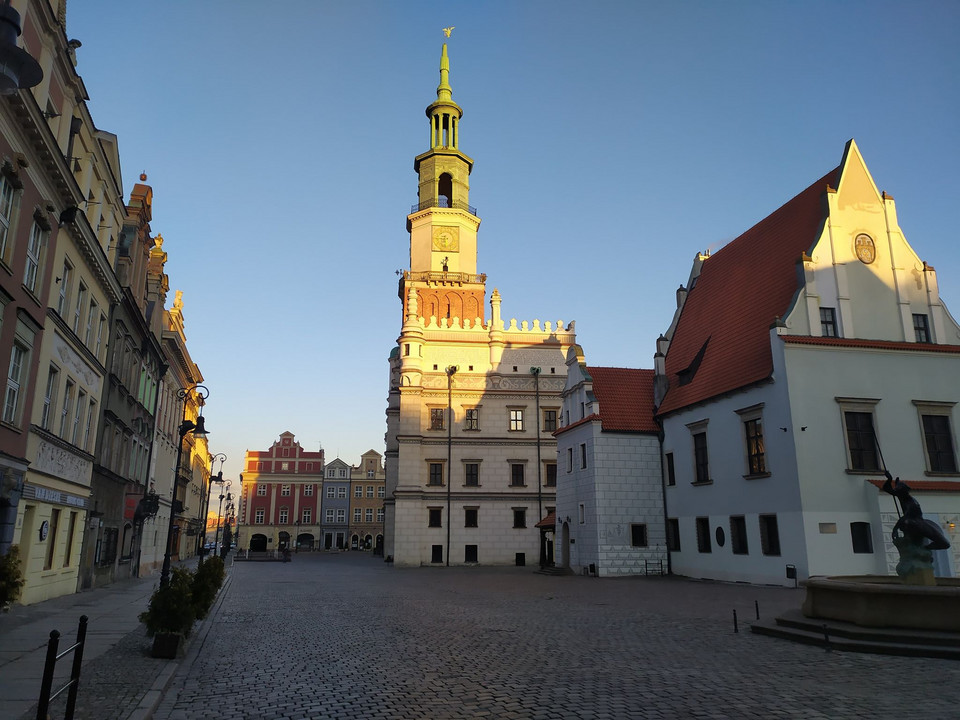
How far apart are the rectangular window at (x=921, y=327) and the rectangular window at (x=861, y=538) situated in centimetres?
884

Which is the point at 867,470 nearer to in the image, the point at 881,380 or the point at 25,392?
the point at 881,380

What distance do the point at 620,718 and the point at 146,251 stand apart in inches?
1209

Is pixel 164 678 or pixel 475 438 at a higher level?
pixel 475 438

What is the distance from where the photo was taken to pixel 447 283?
60219mm

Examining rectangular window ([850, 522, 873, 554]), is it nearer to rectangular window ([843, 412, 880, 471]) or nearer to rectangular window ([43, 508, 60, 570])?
rectangular window ([843, 412, 880, 471])

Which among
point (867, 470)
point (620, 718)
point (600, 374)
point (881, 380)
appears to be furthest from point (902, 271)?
point (620, 718)

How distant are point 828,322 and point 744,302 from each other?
4.98 metres

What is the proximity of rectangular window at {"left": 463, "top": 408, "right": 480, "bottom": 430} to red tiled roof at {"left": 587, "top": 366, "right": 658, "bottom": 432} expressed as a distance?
12301 mm

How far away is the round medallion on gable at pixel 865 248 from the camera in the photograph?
1165 inches

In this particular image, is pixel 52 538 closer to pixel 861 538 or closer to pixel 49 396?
pixel 49 396

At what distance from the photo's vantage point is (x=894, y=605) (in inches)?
499

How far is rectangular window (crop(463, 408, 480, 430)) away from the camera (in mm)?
49875

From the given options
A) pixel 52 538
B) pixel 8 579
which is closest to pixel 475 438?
pixel 52 538

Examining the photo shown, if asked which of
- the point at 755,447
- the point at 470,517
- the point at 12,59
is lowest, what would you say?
the point at 470,517
